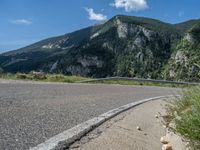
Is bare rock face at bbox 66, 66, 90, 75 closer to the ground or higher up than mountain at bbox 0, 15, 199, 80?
closer to the ground

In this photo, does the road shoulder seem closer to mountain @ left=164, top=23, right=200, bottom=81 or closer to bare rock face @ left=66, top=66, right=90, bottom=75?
mountain @ left=164, top=23, right=200, bottom=81

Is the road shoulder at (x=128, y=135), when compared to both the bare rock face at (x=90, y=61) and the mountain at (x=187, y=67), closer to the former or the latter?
Result: the mountain at (x=187, y=67)

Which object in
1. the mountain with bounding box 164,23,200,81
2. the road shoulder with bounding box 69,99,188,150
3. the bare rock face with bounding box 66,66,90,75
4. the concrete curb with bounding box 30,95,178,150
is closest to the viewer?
the concrete curb with bounding box 30,95,178,150

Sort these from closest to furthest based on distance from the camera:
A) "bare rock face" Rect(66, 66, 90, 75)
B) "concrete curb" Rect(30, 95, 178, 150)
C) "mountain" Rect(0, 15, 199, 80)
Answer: "concrete curb" Rect(30, 95, 178, 150), "mountain" Rect(0, 15, 199, 80), "bare rock face" Rect(66, 66, 90, 75)

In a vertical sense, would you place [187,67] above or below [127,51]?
below

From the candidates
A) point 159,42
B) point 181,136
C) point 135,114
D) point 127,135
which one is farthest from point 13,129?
point 159,42

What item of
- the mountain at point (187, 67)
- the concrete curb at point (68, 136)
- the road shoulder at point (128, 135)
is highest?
the mountain at point (187, 67)

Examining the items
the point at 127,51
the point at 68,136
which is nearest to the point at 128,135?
the point at 68,136

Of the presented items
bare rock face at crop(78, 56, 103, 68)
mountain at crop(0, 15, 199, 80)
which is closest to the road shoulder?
mountain at crop(0, 15, 199, 80)

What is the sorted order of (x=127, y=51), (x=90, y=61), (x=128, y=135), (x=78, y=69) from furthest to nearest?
(x=90, y=61) < (x=78, y=69) < (x=127, y=51) < (x=128, y=135)

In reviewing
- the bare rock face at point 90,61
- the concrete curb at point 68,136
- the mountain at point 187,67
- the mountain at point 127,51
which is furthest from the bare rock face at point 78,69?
the concrete curb at point 68,136

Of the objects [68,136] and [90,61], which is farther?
[90,61]

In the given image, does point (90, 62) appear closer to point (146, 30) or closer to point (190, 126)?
point (146, 30)

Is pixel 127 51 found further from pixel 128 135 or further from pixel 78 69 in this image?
pixel 128 135
